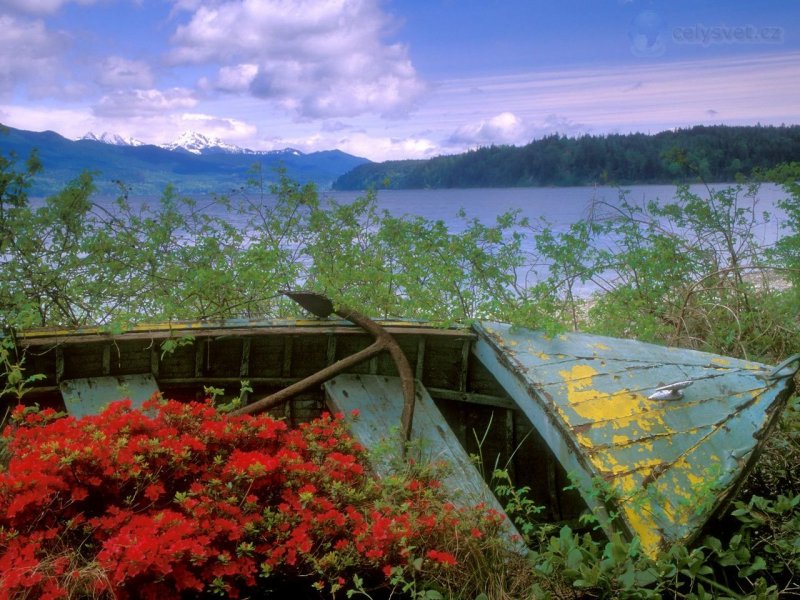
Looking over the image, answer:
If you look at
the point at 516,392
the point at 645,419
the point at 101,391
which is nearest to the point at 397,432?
the point at 516,392

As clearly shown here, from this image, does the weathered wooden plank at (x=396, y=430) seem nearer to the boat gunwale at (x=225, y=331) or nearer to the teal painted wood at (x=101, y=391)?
the boat gunwale at (x=225, y=331)

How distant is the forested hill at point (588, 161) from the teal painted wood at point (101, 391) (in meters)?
5.07

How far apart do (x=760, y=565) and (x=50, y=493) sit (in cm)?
276

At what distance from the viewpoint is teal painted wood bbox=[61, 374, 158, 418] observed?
4.05m

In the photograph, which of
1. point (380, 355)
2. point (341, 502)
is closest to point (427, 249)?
point (380, 355)

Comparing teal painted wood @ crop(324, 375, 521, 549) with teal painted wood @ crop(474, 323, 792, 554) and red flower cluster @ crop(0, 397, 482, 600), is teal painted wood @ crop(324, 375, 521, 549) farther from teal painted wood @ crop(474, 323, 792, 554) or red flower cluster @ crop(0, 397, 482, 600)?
teal painted wood @ crop(474, 323, 792, 554)

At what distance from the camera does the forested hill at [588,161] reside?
30.8ft

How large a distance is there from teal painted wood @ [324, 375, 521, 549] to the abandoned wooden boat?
0.01 metres

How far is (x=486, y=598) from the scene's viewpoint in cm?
263

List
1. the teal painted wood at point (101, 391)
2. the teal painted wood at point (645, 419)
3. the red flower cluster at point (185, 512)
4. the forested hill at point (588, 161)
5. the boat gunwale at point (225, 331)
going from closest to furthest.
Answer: the red flower cluster at point (185, 512)
the teal painted wood at point (645, 419)
the teal painted wood at point (101, 391)
the boat gunwale at point (225, 331)
the forested hill at point (588, 161)

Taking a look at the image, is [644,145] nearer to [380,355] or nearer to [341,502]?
[380,355]

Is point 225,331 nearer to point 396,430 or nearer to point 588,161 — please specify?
point 396,430

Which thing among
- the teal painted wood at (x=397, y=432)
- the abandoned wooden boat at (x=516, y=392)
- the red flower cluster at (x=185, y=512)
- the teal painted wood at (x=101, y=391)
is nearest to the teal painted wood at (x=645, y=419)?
the abandoned wooden boat at (x=516, y=392)

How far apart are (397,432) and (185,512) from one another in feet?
4.82
